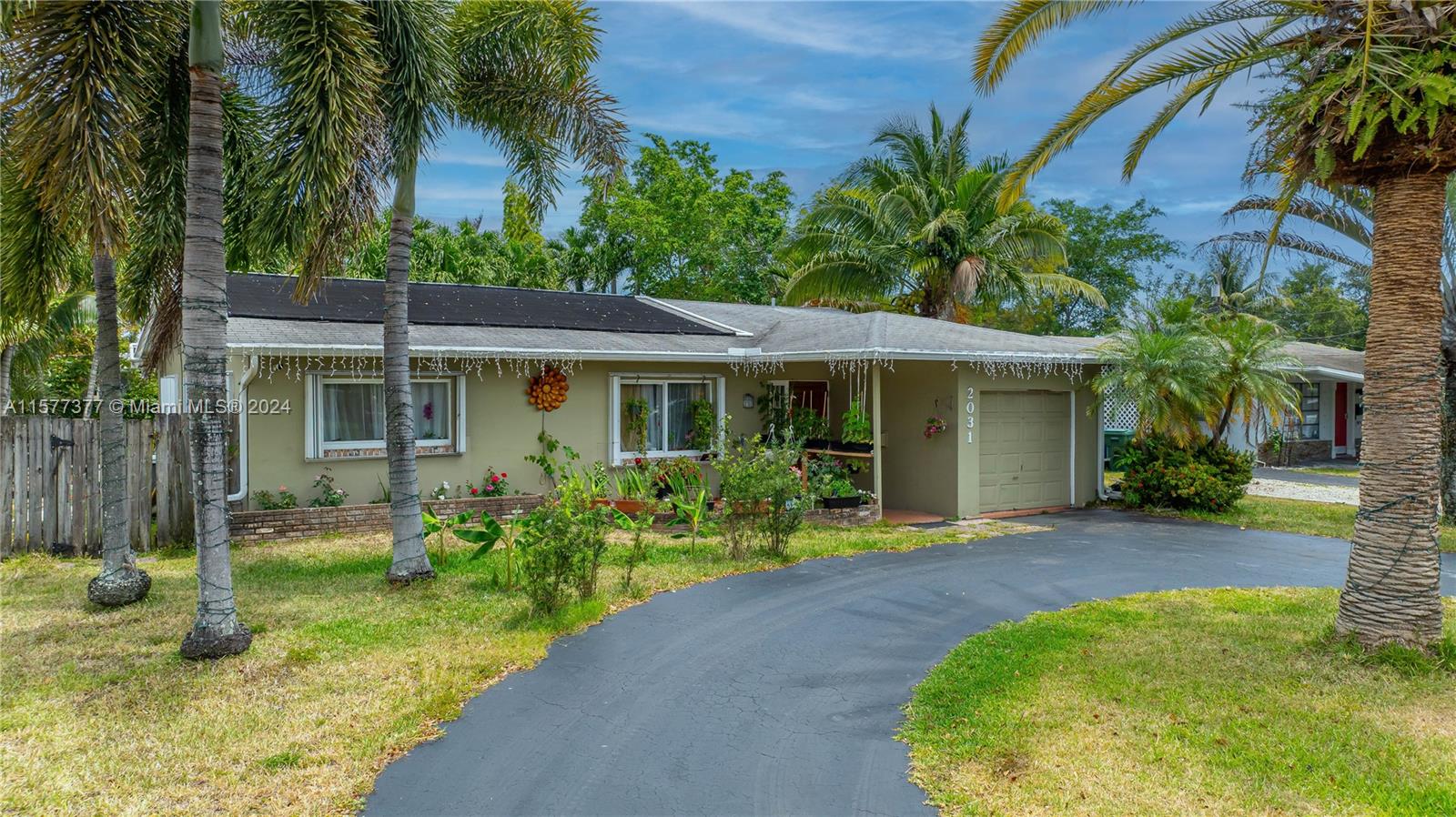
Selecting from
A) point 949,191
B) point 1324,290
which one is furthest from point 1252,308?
point 949,191

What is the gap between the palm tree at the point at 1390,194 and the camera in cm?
532

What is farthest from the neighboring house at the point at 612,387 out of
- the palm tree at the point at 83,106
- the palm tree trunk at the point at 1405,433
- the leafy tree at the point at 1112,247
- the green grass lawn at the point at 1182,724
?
the leafy tree at the point at 1112,247

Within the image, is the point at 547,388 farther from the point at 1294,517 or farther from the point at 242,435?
the point at 1294,517

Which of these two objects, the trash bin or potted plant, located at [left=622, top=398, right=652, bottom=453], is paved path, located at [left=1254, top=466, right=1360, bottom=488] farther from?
potted plant, located at [left=622, top=398, right=652, bottom=453]

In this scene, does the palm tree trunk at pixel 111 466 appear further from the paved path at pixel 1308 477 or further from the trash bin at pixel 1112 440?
the paved path at pixel 1308 477

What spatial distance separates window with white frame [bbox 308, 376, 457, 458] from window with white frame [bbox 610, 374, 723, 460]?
102 inches

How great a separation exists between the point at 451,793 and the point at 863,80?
19.7 m

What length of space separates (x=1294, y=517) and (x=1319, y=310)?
1324 inches

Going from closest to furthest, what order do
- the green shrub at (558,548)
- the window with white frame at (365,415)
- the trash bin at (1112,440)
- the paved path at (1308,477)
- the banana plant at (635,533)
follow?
the green shrub at (558,548) → the banana plant at (635,533) → the window with white frame at (365,415) → the trash bin at (1112,440) → the paved path at (1308,477)

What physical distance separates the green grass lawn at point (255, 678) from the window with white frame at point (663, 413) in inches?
175

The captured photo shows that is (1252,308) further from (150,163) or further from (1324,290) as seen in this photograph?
(150,163)

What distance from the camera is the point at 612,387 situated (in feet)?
43.3

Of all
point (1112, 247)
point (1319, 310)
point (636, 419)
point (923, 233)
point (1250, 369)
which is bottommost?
point (636, 419)

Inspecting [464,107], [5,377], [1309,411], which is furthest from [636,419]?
[1309,411]
